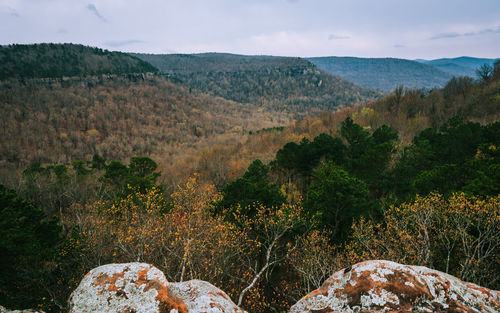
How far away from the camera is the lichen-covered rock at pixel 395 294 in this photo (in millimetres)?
5500

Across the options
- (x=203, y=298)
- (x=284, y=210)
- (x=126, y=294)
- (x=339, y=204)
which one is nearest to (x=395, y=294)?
(x=203, y=298)

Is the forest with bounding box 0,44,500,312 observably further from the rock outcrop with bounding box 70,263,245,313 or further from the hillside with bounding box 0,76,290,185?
the hillside with bounding box 0,76,290,185

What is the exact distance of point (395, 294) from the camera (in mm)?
5613

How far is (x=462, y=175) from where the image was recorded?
858 inches

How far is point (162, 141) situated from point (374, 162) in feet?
439

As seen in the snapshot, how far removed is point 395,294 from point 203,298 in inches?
182

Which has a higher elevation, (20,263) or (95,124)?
(20,263)

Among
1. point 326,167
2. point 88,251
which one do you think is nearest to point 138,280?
point 88,251

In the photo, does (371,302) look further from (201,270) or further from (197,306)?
(201,270)

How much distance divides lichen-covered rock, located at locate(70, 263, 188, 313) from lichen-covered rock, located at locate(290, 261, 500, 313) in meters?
3.35

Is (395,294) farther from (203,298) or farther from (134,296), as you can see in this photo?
(134,296)

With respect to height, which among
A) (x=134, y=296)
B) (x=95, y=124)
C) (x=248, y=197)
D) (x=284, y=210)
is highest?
(x=134, y=296)

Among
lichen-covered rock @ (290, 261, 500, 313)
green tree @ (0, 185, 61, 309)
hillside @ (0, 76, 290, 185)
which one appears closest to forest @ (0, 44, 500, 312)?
green tree @ (0, 185, 61, 309)

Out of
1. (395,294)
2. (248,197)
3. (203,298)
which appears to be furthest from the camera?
(248,197)
